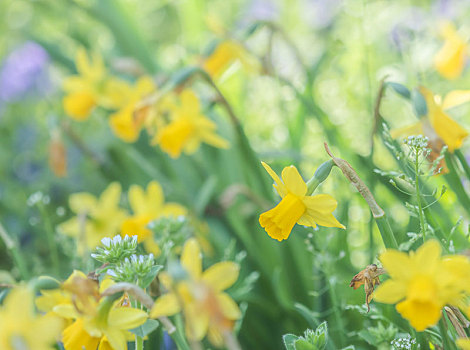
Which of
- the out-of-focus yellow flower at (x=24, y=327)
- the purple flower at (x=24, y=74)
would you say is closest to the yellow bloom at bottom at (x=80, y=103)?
the purple flower at (x=24, y=74)

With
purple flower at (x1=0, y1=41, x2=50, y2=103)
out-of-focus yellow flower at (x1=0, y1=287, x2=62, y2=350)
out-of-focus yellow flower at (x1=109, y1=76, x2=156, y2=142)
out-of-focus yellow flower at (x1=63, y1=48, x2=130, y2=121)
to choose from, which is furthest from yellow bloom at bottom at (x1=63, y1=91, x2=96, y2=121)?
out-of-focus yellow flower at (x1=0, y1=287, x2=62, y2=350)

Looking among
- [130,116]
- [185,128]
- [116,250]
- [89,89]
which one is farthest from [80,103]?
[116,250]

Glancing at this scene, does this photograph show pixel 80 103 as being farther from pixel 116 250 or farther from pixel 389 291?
pixel 389 291

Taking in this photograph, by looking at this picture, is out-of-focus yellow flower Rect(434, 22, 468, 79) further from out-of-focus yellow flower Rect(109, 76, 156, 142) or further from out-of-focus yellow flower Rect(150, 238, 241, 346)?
out-of-focus yellow flower Rect(150, 238, 241, 346)

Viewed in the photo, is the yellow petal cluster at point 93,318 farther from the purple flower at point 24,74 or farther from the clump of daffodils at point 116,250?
the purple flower at point 24,74

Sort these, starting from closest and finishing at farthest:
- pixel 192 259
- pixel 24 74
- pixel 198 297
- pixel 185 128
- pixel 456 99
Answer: pixel 198 297, pixel 192 259, pixel 456 99, pixel 185 128, pixel 24 74

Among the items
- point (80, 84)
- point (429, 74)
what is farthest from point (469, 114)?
point (80, 84)
